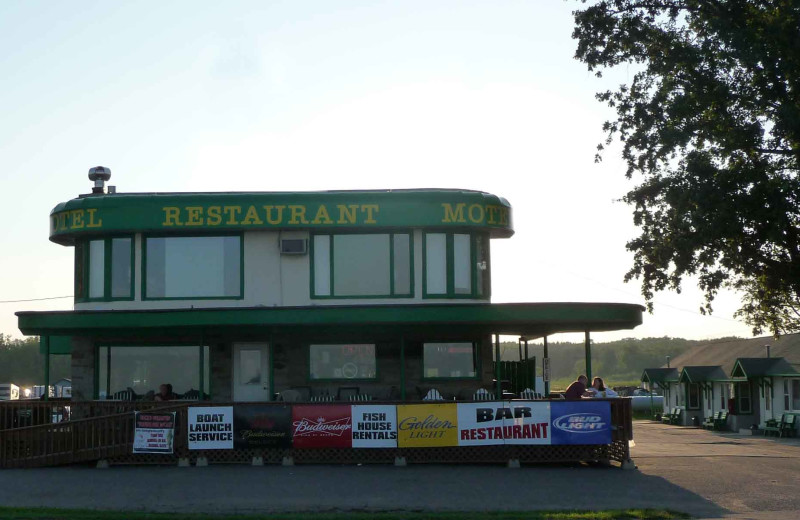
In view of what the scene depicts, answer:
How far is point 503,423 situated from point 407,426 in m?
2.09

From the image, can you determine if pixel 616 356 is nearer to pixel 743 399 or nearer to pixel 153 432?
pixel 743 399

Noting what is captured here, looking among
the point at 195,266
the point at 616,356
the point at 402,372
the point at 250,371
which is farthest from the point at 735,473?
the point at 616,356

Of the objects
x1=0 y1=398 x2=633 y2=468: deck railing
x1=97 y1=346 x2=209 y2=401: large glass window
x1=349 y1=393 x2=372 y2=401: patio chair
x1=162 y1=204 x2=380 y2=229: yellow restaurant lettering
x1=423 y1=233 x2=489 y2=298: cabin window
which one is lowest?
x1=0 y1=398 x2=633 y2=468: deck railing

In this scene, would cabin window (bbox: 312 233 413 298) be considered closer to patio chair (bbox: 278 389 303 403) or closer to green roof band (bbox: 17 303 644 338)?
green roof band (bbox: 17 303 644 338)

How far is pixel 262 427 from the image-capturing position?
21.4 meters

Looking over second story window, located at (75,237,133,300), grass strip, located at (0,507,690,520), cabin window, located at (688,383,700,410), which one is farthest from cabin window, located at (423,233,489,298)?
cabin window, located at (688,383,700,410)

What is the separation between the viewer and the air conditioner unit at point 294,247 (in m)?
24.7

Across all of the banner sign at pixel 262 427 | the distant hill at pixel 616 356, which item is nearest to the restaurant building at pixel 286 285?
the banner sign at pixel 262 427

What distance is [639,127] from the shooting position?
27875 millimetres

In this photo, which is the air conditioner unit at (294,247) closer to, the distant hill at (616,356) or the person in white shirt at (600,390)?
the person in white shirt at (600,390)

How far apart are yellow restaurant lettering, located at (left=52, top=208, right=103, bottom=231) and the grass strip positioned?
35.1ft

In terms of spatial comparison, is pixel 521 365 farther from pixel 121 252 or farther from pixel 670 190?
pixel 121 252

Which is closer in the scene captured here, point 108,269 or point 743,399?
point 108,269

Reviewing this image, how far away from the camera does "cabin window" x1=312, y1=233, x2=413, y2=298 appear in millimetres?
24719
